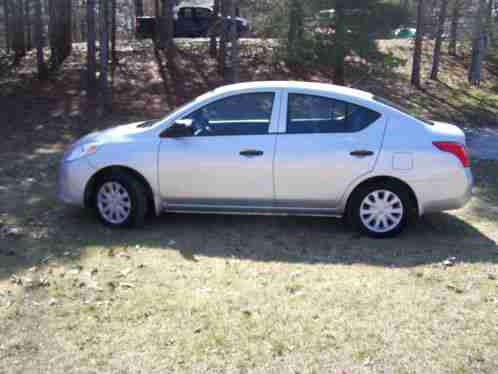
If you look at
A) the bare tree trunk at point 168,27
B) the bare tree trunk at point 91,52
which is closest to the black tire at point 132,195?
the bare tree trunk at point 91,52

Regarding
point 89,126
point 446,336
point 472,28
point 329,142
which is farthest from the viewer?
point 472,28

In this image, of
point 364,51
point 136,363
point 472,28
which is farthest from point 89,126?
point 472,28

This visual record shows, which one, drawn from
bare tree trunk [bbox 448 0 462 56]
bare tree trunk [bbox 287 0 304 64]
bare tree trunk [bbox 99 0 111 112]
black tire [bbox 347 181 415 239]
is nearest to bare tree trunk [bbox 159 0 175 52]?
bare tree trunk [bbox 287 0 304 64]

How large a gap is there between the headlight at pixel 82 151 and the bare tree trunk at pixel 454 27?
63.0ft

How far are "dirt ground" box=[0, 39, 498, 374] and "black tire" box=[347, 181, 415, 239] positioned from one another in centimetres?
13

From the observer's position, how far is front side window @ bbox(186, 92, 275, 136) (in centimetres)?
677

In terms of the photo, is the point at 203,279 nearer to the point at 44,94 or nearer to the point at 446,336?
the point at 446,336

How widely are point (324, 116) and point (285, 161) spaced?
65cm

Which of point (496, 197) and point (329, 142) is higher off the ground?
point (329, 142)

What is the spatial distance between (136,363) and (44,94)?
47.6ft

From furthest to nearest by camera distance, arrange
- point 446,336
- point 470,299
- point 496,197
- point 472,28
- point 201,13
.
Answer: point 201,13
point 472,28
point 496,197
point 470,299
point 446,336

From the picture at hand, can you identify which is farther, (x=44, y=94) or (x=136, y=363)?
(x=44, y=94)

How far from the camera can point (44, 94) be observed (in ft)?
56.7

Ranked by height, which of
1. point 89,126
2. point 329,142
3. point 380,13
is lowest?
point 89,126
